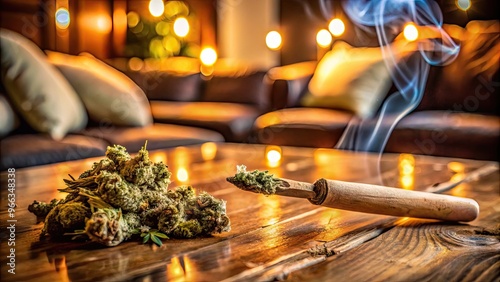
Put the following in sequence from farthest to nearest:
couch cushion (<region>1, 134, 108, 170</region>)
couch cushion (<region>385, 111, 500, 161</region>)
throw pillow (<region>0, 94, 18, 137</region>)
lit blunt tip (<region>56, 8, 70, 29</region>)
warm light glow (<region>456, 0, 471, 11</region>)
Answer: lit blunt tip (<region>56, 8, 70, 29</region>)
warm light glow (<region>456, 0, 471, 11</region>)
couch cushion (<region>385, 111, 500, 161</region>)
throw pillow (<region>0, 94, 18, 137</region>)
couch cushion (<region>1, 134, 108, 170</region>)

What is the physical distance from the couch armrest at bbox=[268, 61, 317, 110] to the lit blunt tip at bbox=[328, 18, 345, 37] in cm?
105

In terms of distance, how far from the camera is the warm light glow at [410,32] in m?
3.51

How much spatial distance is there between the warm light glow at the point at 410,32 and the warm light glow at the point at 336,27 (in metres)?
1.04

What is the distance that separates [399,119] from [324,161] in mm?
1383

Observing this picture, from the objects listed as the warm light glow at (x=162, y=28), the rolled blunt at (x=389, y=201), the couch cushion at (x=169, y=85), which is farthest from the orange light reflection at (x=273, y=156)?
the warm light glow at (x=162, y=28)

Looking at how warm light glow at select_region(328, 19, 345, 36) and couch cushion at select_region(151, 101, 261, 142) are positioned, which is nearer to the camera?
couch cushion at select_region(151, 101, 261, 142)

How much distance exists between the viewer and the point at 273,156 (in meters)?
1.67

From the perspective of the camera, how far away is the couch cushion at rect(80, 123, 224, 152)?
2.35 m

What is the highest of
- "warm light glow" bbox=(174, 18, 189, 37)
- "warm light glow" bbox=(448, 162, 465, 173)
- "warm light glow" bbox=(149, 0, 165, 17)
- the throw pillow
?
"warm light glow" bbox=(149, 0, 165, 17)

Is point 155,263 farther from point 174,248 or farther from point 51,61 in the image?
point 51,61

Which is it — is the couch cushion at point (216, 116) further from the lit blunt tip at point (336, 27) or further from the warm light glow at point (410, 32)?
the lit blunt tip at point (336, 27)

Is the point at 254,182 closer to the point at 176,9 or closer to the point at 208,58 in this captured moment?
the point at 208,58

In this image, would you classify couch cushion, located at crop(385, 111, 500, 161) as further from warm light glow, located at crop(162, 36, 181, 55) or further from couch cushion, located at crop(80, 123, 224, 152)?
warm light glow, located at crop(162, 36, 181, 55)

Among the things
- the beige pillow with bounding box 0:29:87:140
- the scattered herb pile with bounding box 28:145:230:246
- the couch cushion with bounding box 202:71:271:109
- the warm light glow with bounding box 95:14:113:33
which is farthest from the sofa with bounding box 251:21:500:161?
the warm light glow with bounding box 95:14:113:33
